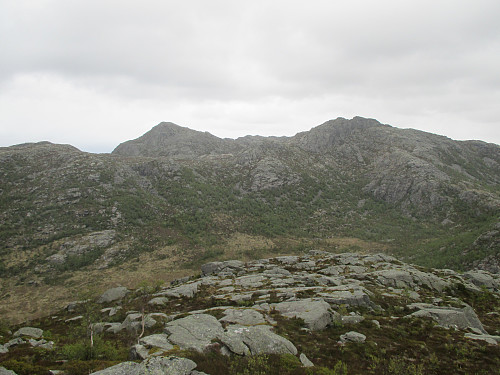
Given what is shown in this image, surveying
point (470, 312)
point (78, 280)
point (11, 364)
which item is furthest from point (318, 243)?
point (11, 364)

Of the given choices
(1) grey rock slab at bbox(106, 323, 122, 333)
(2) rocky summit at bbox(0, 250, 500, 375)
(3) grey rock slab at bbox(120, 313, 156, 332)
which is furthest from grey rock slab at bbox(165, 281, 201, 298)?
(1) grey rock slab at bbox(106, 323, 122, 333)

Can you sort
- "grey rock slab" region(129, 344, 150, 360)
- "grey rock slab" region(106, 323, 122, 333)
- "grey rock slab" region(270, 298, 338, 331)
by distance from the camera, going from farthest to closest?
"grey rock slab" region(106, 323, 122, 333)
"grey rock slab" region(270, 298, 338, 331)
"grey rock slab" region(129, 344, 150, 360)

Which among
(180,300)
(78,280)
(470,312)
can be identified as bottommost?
(78,280)

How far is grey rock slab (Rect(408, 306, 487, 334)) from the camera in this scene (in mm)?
19312

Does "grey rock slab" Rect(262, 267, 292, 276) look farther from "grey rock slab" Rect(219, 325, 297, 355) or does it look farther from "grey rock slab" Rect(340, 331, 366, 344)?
"grey rock slab" Rect(219, 325, 297, 355)

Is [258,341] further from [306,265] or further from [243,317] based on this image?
[306,265]

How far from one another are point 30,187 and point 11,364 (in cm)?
8642

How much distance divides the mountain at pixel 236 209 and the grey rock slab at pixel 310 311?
35478 mm

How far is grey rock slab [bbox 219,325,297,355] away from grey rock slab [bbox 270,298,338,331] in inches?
177

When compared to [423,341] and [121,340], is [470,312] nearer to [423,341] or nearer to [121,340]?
[423,341]

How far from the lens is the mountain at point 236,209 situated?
2024 inches

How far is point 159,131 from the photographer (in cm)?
19138

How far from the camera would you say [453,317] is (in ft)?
64.8

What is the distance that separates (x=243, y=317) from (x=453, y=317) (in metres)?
17.5
